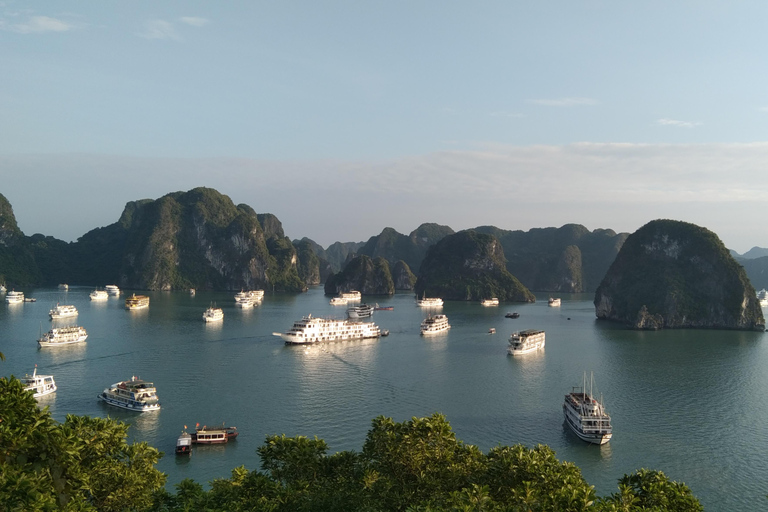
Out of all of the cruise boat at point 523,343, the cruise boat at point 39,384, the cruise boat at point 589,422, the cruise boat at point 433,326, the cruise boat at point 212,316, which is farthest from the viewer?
the cruise boat at point 212,316

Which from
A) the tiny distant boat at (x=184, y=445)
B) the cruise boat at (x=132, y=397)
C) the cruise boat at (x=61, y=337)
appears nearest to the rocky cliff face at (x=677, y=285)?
the cruise boat at (x=132, y=397)

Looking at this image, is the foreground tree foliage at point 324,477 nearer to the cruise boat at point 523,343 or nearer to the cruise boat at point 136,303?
the cruise boat at point 523,343

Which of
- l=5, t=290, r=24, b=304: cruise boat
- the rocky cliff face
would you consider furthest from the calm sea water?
l=5, t=290, r=24, b=304: cruise boat

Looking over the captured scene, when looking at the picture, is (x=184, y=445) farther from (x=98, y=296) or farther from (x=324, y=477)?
(x=98, y=296)

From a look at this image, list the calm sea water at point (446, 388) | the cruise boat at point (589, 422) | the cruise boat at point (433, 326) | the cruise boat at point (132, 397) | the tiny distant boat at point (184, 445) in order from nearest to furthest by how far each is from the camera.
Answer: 1. the tiny distant boat at point (184, 445)
2. the calm sea water at point (446, 388)
3. the cruise boat at point (589, 422)
4. the cruise boat at point (132, 397)
5. the cruise boat at point (433, 326)

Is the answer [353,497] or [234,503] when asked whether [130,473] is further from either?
[353,497]

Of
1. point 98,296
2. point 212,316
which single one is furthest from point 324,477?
point 98,296

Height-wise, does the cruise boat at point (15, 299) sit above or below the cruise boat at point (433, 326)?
above
